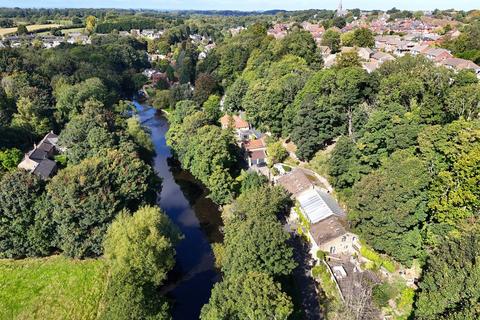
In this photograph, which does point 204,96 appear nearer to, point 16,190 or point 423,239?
point 16,190

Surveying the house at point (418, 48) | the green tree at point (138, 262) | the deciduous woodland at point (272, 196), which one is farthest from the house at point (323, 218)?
the house at point (418, 48)

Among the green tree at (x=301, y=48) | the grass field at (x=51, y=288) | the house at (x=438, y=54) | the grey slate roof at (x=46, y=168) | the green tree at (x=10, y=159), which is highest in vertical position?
the green tree at (x=301, y=48)

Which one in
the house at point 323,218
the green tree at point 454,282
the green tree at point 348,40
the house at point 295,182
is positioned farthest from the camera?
the green tree at point 348,40

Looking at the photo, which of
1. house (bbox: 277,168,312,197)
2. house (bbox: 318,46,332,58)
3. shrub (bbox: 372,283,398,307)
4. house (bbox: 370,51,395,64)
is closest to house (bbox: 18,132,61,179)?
house (bbox: 277,168,312,197)

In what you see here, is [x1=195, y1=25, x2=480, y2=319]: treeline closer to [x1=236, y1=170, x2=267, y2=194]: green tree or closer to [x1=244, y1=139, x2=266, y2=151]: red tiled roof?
[x1=244, y1=139, x2=266, y2=151]: red tiled roof

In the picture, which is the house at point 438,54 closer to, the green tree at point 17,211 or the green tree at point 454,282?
the green tree at point 454,282

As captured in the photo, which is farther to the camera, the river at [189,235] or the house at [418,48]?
the house at [418,48]

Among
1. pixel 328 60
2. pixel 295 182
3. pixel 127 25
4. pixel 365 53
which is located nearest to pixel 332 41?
pixel 328 60
